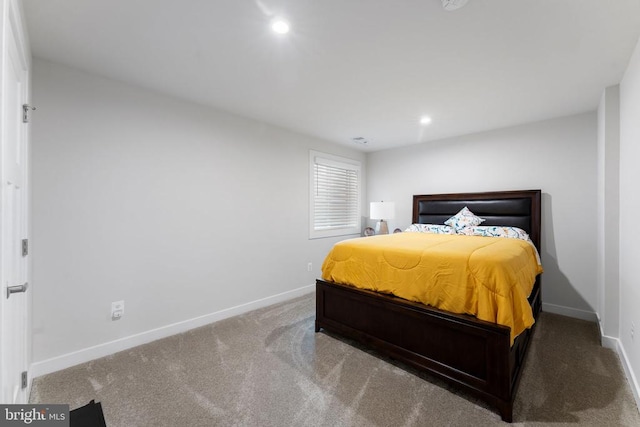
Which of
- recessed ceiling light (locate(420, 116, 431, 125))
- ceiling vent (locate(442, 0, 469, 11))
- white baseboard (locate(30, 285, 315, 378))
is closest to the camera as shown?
ceiling vent (locate(442, 0, 469, 11))

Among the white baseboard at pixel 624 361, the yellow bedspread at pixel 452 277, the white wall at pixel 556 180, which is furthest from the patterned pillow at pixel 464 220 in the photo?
the white baseboard at pixel 624 361

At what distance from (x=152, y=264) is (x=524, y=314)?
3035 millimetres

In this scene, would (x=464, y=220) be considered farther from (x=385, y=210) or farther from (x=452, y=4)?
(x=452, y=4)

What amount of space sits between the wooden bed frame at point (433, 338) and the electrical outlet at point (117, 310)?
1.78m

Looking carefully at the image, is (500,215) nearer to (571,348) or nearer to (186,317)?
(571,348)

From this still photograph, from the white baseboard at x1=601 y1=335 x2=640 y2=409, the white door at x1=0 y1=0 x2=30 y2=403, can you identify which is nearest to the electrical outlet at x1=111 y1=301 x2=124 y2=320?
the white door at x1=0 y1=0 x2=30 y2=403

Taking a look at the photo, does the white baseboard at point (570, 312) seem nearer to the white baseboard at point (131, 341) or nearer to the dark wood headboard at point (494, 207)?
the dark wood headboard at point (494, 207)

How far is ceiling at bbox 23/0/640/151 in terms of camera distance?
158 centimetres

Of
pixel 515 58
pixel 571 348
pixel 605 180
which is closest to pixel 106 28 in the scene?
pixel 515 58

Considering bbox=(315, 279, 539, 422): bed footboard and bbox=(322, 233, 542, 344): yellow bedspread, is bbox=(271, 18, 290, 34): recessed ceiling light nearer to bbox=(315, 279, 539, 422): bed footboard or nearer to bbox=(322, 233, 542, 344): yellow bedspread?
bbox=(322, 233, 542, 344): yellow bedspread

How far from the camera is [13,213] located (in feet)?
4.72

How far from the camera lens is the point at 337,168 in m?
4.63

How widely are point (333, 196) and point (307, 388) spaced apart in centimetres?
306

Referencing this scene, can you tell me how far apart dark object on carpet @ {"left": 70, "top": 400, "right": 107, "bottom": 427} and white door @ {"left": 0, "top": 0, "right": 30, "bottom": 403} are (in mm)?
368
